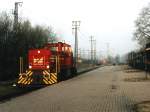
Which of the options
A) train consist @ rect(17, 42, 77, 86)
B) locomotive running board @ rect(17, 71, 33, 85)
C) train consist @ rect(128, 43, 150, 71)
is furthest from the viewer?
train consist @ rect(128, 43, 150, 71)

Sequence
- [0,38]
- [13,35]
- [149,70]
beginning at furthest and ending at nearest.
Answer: [149,70] → [13,35] → [0,38]

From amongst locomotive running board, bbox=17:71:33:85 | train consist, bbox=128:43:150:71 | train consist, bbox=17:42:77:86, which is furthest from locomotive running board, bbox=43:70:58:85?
train consist, bbox=128:43:150:71

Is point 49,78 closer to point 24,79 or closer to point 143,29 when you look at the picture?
point 24,79

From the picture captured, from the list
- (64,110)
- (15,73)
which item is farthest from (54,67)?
(64,110)

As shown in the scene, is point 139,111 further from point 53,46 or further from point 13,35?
point 13,35

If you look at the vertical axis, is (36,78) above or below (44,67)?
below

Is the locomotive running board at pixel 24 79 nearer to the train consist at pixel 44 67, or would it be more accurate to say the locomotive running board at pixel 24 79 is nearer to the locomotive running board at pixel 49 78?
the train consist at pixel 44 67

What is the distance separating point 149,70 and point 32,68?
2342 centimetres

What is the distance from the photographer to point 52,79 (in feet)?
95.6

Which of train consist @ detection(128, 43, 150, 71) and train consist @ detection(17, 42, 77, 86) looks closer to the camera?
train consist @ detection(17, 42, 77, 86)

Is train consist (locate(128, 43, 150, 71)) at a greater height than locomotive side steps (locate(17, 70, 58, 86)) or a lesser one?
greater

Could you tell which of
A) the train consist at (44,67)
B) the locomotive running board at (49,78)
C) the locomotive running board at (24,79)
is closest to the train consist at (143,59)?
the train consist at (44,67)

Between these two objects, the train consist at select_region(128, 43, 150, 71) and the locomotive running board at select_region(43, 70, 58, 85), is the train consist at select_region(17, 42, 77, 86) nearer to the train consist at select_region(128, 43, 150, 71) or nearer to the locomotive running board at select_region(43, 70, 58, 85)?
the locomotive running board at select_region(43, 70, 58, 85)

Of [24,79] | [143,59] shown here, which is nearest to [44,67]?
[24,79]
